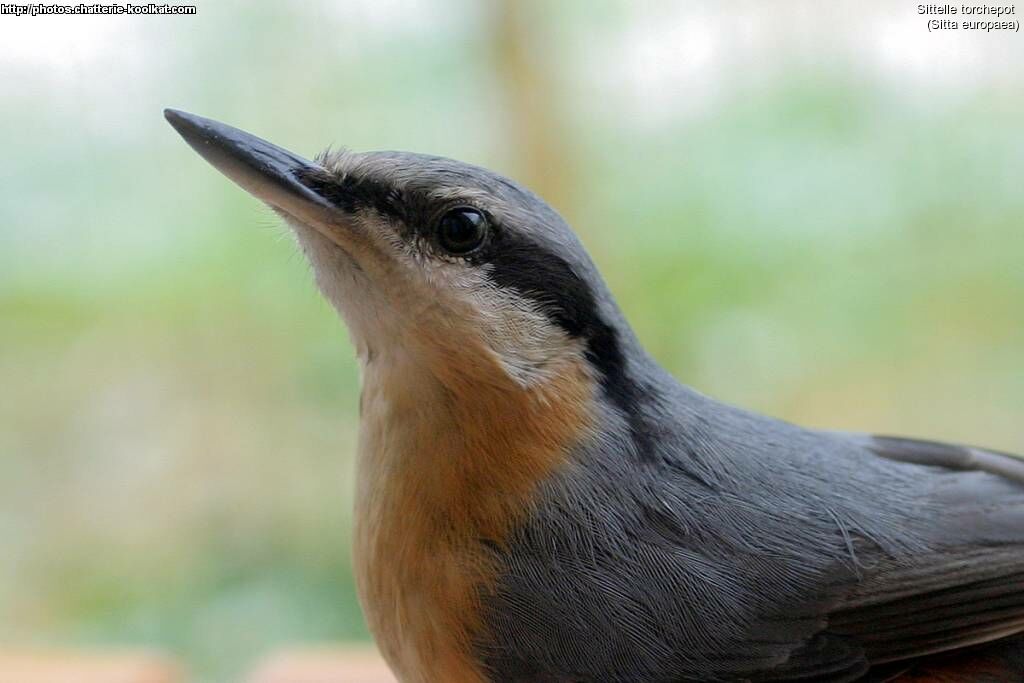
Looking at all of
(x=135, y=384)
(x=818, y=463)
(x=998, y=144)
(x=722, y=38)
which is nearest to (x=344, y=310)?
(x=818, y=463)

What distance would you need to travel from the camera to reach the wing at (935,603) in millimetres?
1111

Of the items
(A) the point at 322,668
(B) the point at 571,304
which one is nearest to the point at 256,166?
(B) the point at 571,304

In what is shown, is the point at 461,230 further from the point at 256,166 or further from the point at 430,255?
the point at 256,166

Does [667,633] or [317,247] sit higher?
[317,247]

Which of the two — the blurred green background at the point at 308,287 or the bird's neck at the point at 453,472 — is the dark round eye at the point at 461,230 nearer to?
the bird's neck at the point at 453,472

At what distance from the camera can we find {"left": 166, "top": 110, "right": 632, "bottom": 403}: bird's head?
1.07 metres

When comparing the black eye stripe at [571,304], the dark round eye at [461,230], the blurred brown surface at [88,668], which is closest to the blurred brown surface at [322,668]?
the blurred brown surface at [88,668]

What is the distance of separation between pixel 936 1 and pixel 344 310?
4.99ft

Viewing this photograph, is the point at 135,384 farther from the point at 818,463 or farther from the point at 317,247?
the point at 818,463

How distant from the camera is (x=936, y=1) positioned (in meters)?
2.03

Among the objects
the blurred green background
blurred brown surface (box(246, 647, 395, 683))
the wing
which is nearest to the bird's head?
the wing

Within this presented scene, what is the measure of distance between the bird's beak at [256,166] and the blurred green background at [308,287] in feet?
2.72

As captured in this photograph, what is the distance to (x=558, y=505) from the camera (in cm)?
114

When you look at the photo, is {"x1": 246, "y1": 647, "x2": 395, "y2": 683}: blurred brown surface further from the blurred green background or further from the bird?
the bird
